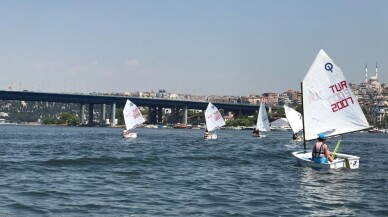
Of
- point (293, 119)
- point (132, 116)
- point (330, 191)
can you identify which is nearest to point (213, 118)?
point (132, 116)

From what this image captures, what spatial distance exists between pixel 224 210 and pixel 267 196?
145 inches

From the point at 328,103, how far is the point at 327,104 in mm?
76

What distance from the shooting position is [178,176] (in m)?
29.6

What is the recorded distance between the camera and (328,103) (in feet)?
115

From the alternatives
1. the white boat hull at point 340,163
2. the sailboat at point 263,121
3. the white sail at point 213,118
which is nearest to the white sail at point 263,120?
the sailboat at point 263,121

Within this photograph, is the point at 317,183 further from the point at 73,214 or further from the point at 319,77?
the point at 73,214

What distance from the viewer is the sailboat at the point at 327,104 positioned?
1367 inches

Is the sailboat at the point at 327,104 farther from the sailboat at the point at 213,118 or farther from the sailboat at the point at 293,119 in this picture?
the sailboat at the point at 213,118

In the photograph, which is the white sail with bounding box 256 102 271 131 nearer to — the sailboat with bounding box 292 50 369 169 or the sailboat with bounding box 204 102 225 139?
the sailboat with bounding box 204 102 225 139

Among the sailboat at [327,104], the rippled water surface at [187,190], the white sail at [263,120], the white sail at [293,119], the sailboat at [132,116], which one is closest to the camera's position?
the rippled water surface at [187,190]

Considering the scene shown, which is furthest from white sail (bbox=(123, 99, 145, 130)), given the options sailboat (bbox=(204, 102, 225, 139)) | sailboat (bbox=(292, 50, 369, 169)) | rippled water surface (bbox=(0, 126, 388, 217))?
sailboat (bbox=(292, 50, 369, 169))

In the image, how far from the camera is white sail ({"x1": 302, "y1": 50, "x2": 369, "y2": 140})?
3472 cm

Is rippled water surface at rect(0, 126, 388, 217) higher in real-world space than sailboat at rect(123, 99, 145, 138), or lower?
lower

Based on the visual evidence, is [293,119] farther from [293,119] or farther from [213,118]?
[213,118]
